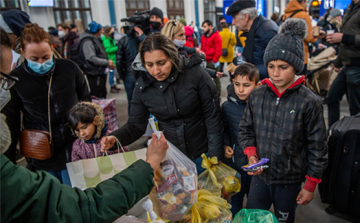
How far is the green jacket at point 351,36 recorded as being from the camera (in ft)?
8.59

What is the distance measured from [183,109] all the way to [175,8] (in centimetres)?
1554

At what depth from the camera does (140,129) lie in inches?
75.4

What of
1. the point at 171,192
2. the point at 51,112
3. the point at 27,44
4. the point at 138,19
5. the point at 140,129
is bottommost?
the point at 171,192

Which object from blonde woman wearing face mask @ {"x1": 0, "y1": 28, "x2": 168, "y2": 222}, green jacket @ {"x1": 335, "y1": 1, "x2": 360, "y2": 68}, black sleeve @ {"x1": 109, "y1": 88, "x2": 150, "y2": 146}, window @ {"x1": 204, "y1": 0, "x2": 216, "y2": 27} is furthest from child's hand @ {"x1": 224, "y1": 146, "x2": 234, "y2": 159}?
window @ {"x1": 204, "y1": 0, "x2": 216, "y2": 27}

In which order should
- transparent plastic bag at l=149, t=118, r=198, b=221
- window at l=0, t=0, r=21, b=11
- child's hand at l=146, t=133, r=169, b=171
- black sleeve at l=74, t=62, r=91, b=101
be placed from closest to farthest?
child's hand at l=146, t=133, r=169, b=171 < transparent plastic bag at l=149, t=118, r=198, b=221 < black sleeve at l=74, t=62, r=91, b=101 < window at l=0, t=0, r=21, b=11

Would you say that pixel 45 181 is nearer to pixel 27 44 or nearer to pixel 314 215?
pixel 27 44

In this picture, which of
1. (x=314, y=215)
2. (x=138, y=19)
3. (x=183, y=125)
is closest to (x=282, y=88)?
(x=183, y=125)

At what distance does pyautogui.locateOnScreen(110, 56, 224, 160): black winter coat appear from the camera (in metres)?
1.75

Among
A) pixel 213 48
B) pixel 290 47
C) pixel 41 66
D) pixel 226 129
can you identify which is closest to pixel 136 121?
pixel 226 129

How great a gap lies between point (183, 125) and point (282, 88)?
2.41ft

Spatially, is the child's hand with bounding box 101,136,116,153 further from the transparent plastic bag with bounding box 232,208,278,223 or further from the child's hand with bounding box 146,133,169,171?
the transparent plastic bag with bounding box 232,208,278,223

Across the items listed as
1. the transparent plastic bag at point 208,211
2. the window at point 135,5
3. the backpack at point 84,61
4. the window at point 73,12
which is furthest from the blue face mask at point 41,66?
the window at point 135,5

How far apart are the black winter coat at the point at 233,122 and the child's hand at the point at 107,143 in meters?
0.87

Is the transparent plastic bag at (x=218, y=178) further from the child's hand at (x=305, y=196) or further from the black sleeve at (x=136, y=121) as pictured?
the black sleeve at (x=136, y=121)
